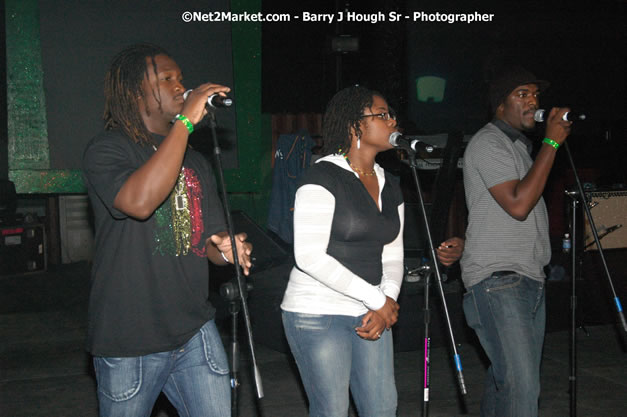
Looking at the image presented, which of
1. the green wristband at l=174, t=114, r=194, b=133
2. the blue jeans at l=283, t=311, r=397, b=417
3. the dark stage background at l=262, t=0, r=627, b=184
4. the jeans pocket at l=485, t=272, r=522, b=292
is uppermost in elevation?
the dark stage background at l=262, t=0, r=627, b=184

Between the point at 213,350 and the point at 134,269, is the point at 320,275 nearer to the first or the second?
the point at 213,350

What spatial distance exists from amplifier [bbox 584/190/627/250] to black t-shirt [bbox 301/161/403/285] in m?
4.51

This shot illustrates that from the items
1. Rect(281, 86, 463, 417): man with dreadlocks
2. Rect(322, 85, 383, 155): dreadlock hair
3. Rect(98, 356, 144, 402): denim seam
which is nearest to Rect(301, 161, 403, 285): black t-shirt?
Rect(281, 86, 463, 417): man with dreadlocks

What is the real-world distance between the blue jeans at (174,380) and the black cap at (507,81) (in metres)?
1.75

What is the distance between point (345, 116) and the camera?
2.62m

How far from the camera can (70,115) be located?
27.0 ft

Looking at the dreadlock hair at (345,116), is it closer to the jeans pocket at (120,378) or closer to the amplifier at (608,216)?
the jeans pocket at (120,378)

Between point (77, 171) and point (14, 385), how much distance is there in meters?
3.86

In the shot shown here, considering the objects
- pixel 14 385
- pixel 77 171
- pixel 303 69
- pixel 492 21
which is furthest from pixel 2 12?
pixel 492 21

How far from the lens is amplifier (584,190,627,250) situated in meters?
6.34

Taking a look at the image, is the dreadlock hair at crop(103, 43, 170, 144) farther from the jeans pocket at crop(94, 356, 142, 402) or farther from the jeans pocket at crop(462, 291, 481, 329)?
the jeans pocket at crop(462, 291, 481, 329)

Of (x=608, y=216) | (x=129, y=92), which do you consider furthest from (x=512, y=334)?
(x=608, y=216)

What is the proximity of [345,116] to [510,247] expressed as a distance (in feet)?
3.04

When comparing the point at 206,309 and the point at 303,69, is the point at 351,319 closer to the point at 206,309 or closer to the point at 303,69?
the point at 206,309
